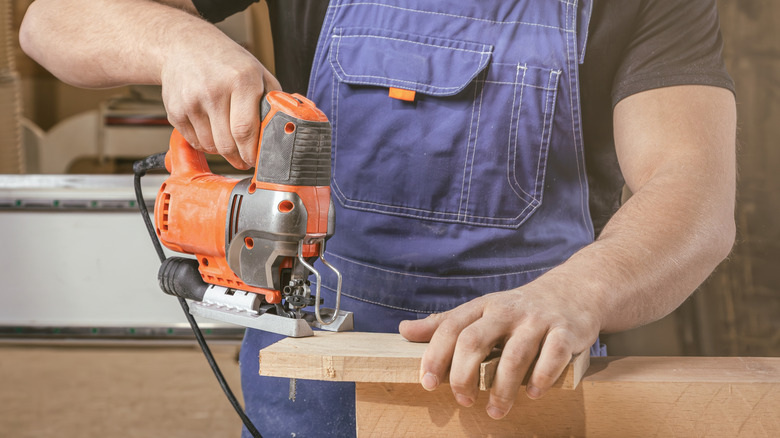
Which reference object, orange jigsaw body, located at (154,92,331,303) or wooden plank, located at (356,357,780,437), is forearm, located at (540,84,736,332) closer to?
wooden plank, located at (356,357,780,437)

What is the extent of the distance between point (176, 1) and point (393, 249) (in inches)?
19.8

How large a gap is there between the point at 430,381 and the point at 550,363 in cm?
12

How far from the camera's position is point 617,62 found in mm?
1068

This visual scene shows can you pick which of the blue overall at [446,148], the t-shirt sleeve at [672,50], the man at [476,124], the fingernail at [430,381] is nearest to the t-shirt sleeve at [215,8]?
the man at [476,124]

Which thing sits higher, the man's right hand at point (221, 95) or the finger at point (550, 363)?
the man's right hand at point (221, 95)

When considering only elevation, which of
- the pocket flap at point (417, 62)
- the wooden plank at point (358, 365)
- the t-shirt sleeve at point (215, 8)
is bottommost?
the wooden plank at point (358, 365)

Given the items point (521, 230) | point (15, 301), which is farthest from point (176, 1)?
point (15, 301)

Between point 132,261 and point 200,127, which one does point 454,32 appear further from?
point 132,261

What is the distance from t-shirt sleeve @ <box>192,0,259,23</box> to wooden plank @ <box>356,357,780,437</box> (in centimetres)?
67

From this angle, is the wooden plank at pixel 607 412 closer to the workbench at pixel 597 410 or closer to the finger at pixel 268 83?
the workbench at pixel 597 410

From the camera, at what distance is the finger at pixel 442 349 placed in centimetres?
70

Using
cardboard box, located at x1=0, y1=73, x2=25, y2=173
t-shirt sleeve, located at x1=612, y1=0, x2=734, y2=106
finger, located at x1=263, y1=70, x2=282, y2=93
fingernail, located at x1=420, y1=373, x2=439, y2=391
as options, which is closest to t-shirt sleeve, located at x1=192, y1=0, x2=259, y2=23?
finger, located at x1=263, y1=70, x2=282, y2=93

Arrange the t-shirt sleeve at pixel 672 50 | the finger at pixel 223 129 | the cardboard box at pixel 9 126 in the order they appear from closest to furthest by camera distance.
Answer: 1. the finger at pixel 223 129
2. the t-shirt sleeve at pixel 672 50
3. the cardboard box at pixel 9 126

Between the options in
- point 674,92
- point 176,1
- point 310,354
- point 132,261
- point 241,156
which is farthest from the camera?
point 132,261
